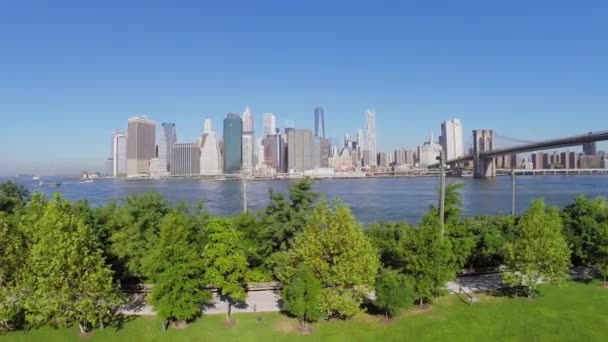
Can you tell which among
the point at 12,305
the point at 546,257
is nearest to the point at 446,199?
the point at 546,257

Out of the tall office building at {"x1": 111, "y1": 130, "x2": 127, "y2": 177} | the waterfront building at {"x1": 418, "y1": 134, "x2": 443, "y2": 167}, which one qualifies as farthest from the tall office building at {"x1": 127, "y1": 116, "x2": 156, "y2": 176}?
the waterfront building at {"x1": 418, "y1": 134, "x2": 443, "y2": 167}

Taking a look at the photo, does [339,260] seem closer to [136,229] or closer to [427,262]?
[427,262]

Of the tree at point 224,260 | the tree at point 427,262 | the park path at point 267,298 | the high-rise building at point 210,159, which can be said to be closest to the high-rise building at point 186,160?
the high-rise building at point 210,159

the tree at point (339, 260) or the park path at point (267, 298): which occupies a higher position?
the tree at point (339, 260)

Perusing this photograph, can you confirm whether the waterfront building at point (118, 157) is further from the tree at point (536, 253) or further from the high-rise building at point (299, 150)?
the tree at point (536, 253)

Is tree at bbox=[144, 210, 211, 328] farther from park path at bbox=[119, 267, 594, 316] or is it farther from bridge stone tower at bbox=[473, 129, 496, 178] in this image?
bridge stone tower at bbox=[473, 129, 496, 178]

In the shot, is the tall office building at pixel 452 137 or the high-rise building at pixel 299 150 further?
the high-rise building at pixel 299 150
